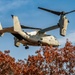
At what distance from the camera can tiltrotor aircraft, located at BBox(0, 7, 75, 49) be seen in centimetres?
8512

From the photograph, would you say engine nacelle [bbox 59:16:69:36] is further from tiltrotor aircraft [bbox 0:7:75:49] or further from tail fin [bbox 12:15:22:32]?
tail fin [bbox 12:15:22:32]

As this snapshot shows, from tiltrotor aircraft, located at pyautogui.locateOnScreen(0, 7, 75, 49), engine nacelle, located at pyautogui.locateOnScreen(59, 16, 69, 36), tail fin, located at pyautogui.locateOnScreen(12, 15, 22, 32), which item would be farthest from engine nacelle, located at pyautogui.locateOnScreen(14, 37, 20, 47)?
engine nacelle, located at pyautogui.locateOnScreen(59, 16, 69, 36)

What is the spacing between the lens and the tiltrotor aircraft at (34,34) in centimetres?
8512

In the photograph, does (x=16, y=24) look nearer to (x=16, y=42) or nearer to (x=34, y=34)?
(x=16, y=42)

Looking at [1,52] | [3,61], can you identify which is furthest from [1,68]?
[1,52]

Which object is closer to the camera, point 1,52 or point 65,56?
point 65,56

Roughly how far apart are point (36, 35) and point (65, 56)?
1078cm

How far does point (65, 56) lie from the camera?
84.0m

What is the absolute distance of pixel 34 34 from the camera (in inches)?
3617

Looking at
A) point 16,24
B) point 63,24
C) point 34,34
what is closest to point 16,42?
point 34,34

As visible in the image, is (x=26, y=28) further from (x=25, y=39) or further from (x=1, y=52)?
(x=1, y=52)

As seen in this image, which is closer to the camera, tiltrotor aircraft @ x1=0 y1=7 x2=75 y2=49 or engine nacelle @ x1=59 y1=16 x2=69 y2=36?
engine nacelle @ x1=59 y1=16 x2=69 y2=36

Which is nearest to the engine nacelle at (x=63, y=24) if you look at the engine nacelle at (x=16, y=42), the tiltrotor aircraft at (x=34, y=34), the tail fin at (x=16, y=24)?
the tiltrotor aircraft at (x=34, y=34)

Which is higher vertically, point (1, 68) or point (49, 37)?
point (49, 37)
